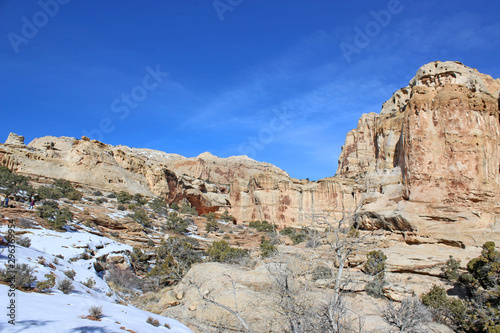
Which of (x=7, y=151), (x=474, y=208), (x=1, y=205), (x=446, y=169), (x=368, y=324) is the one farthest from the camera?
(x=7, y=151)

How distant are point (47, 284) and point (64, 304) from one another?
1529mm

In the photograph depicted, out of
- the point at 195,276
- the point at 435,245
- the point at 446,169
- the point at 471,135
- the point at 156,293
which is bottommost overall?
the point at 156,293

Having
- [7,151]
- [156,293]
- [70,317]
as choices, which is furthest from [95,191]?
[70,317]

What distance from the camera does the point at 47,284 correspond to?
30.9 feet

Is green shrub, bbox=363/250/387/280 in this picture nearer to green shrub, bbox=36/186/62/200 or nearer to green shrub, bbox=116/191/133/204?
green shrub, bbox=36/186/62/200

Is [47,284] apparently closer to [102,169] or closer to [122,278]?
[122,278]

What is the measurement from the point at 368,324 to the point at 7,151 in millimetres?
35899

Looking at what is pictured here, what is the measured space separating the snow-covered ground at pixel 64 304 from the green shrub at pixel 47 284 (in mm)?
162

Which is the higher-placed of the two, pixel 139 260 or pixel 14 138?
pixel 14 138

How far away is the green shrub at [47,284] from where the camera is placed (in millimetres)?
9211

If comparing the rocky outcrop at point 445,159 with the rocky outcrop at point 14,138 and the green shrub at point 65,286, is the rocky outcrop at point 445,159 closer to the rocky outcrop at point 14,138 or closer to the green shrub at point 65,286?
the green shrub at point 65,286

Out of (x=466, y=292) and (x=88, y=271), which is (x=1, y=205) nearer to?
(x=88, y=271)

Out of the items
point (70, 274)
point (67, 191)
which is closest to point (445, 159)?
point (70, 274)

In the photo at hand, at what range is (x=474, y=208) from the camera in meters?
20.6
